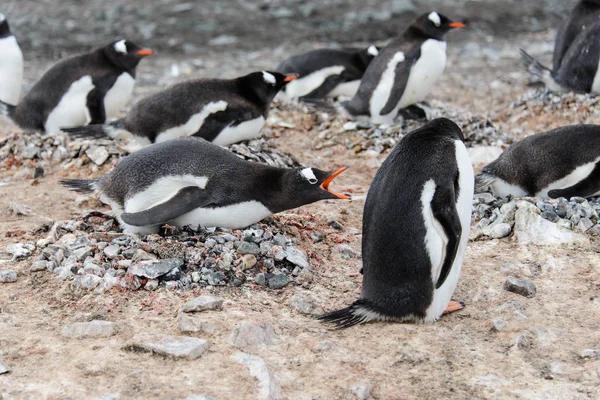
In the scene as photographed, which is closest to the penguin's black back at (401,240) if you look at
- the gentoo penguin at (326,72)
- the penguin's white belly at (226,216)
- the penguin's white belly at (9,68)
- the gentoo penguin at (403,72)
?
the penguin's white belly at (226,216)

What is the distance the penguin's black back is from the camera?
375 centimetres

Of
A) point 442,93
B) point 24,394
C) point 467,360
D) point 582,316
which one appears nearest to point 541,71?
point 442,93

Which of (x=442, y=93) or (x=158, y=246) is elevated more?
(x=158, y=246)

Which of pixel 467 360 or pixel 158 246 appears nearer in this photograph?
pixel 467 360

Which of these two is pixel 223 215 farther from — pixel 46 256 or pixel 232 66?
pixel 232 66

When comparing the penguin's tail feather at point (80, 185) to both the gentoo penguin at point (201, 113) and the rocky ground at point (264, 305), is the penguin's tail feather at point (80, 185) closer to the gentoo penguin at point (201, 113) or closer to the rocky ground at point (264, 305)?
the rocky ground at point (264, 305)

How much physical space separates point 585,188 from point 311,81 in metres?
4.08

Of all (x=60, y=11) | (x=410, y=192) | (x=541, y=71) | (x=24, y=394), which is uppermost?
(x=410, y=192)

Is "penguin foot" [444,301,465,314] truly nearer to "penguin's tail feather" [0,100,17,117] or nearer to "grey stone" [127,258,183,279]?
"grey stone" [127,258,183,279]

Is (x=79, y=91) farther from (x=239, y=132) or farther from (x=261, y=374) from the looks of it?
(x=261, y=374)

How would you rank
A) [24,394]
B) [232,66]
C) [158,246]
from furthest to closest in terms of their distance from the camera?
1. [232,66]
2. [158,246]
3. [24,394]

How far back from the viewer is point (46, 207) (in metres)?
5.72

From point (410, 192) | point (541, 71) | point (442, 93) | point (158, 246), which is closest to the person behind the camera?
point (410, 192)

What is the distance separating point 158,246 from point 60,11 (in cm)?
1099
